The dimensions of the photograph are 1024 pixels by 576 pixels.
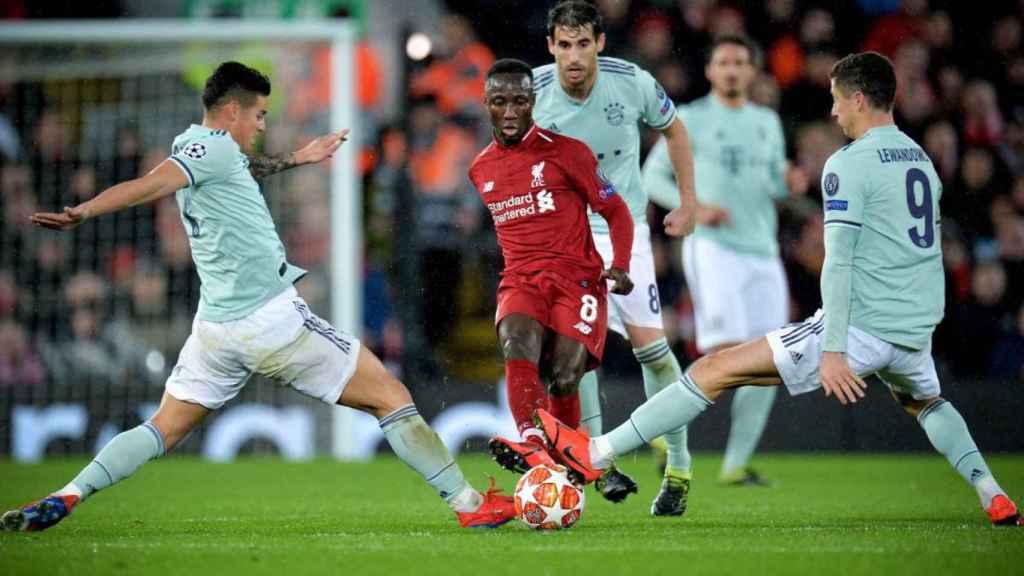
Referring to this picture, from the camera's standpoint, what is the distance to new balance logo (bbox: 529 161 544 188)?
21.8ft

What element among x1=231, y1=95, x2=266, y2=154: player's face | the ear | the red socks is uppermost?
the ear

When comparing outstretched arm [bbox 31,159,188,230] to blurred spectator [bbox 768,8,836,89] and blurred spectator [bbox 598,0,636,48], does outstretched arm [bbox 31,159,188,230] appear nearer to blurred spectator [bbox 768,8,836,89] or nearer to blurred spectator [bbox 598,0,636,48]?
blurred spectator [bbox 598,0,636,48]

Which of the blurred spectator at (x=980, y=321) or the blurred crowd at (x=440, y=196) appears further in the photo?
the blurred crowd at (x=440, y=196)

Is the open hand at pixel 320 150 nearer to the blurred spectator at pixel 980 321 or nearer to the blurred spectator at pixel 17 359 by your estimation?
the blurred spectator at pixel 17 359

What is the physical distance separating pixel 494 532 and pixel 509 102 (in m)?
1.87

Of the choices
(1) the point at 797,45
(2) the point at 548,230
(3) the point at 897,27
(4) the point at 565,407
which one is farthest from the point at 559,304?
(3) the point at 897,27

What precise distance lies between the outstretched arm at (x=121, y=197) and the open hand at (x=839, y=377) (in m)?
2.63

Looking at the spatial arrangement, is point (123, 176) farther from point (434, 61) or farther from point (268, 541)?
point (268, 541)

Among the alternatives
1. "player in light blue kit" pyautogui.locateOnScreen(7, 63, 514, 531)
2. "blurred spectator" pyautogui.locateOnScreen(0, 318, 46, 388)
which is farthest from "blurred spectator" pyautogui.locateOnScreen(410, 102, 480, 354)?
"player in light blue kit" pyautogui.locateOnScreen(7, 63, 514, 531)

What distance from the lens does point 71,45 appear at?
12.6 m

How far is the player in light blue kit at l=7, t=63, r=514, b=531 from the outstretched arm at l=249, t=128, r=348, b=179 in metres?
0.31

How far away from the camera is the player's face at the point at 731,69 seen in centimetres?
923

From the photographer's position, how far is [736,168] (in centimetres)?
962

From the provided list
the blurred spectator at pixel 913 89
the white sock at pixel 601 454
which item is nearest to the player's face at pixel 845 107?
the white sock at pixel 601 454
